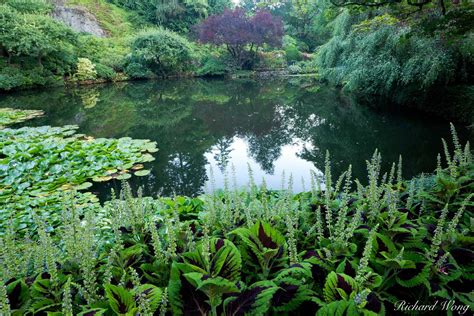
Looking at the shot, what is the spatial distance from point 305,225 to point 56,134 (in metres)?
8.81

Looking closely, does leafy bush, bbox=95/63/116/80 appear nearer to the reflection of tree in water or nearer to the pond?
the pond

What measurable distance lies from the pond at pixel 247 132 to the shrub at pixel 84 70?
21.7 ft

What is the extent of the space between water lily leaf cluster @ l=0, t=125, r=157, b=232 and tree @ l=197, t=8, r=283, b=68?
2278 cm

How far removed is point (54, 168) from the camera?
5.48 m

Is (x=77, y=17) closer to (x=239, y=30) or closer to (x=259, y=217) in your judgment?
(x=239, y=30)

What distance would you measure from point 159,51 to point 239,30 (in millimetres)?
7715

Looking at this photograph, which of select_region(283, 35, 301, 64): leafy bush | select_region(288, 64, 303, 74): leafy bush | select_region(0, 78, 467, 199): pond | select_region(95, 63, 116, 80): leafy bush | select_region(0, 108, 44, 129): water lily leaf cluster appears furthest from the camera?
select_region(283, 35, 301, 64): leafy bush

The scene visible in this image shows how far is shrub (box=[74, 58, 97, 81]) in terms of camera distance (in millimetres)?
21719

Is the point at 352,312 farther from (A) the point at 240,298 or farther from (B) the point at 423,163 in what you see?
(B) the point at 423,163

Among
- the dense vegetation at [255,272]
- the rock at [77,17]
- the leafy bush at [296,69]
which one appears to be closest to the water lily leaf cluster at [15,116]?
the dense vegetation at [255,272]

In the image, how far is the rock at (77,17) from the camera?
94.9 ft

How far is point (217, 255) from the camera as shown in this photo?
3.17ft

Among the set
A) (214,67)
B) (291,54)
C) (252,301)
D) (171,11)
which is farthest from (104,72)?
(252,301)

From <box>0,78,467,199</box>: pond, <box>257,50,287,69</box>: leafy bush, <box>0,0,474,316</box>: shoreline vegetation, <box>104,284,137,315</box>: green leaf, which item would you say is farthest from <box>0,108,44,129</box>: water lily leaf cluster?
<box>257,50,287,69</box>: leafy bush
